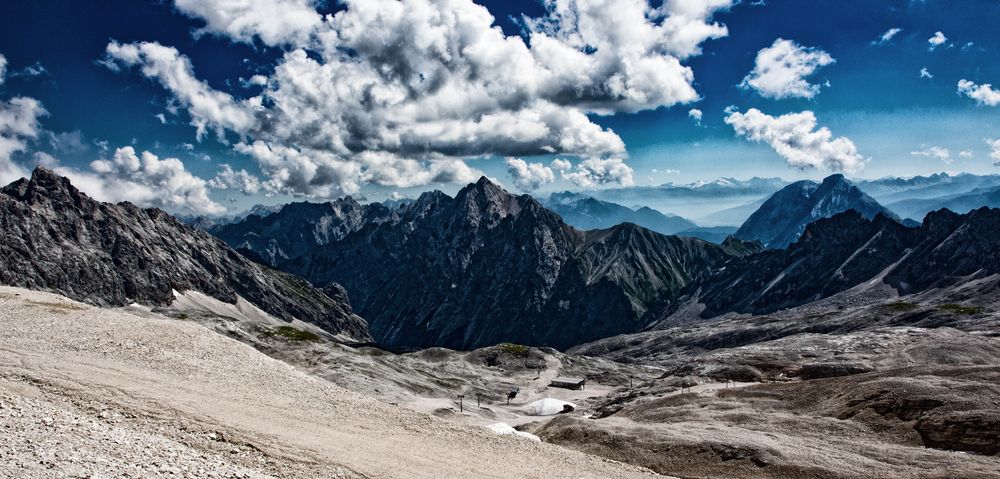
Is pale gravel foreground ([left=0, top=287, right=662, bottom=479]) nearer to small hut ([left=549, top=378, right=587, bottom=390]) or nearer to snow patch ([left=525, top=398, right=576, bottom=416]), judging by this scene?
snow patch ([left=525, top=398, right=576, bottom=416])

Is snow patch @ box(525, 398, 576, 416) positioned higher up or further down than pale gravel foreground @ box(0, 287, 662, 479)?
further down

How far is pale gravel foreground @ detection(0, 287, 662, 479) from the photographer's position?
25.4m

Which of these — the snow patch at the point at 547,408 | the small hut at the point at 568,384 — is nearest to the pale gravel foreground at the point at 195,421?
the snow patch at the point at 547,408

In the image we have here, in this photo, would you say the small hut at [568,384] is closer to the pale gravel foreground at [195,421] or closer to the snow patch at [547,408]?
the snow patch at [547,408]

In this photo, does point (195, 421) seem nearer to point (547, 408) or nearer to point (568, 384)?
point (547, 408)

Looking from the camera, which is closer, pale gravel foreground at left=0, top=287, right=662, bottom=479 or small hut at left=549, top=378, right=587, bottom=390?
pale gravel foreground at left=0, top=287, right=662, bottom=479

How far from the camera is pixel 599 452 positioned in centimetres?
5653

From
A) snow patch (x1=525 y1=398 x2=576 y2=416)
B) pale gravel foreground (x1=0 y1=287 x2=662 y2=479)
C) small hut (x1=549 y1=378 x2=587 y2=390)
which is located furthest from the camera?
small hut (x1=549 y1=378 x2=587 y2=390)

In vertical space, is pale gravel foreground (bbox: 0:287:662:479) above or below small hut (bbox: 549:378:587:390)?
above

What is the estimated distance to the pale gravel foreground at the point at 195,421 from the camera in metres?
25.4

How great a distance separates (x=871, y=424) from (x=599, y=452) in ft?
89.6

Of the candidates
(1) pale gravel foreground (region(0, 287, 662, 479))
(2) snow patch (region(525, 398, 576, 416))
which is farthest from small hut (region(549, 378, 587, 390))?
(1) pale gravel foreground (region(0, 287, 662, 479))

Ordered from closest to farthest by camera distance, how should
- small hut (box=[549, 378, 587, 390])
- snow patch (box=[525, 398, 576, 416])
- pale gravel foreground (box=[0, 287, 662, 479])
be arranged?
pale gravel foreground (box=[0, 287, 662, 479]) → snow patch (box=[525, 398, 576, 416]) → small hut (box=[549, 378, 587, 390])

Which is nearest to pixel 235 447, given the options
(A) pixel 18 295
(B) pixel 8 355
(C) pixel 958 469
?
(B) pixel 8 355
